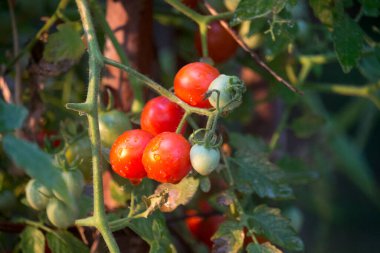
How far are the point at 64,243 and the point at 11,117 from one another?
10.6 inches

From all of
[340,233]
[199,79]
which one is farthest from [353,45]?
[340,233]

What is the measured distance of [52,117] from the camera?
108cm

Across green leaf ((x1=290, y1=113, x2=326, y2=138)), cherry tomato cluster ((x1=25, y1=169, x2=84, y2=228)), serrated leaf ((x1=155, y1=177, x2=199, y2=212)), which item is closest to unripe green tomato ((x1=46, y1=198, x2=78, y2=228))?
cherry tomato cluster ((x1=25, y1=169, x2=84, y2=228))

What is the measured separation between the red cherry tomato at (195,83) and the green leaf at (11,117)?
178mm

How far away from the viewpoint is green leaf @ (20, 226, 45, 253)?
83cm

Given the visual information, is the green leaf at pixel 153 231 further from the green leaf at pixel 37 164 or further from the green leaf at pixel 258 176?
the green leaf at pixel 37 164

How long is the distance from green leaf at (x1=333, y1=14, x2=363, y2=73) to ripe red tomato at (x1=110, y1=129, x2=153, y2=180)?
26 cm

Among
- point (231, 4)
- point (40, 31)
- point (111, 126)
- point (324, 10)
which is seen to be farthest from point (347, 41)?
point (40, 31)

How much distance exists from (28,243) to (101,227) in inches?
8.1

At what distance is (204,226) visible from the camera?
105cm

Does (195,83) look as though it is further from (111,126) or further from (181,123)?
(111,126)

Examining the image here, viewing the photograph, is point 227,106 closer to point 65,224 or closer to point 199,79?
point 199,79

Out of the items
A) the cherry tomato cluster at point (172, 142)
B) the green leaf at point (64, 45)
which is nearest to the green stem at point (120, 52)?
the green leaf at point (64, 45)

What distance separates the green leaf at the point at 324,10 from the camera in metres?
0.85
